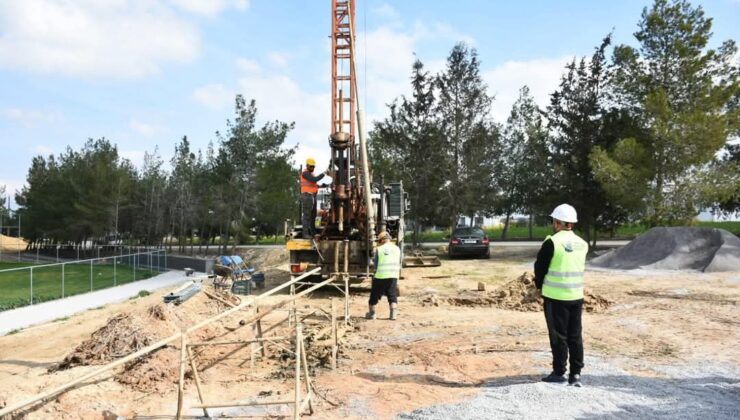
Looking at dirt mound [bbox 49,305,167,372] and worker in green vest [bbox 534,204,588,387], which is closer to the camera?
worker in green vest [bbox 534,204,588,387]

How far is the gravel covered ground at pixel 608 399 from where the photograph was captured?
17.6ft

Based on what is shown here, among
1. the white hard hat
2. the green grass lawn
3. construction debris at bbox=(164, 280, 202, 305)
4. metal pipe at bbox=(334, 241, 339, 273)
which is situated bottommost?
the green grass lawn

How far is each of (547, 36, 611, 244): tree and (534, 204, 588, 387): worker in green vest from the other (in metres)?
22.4

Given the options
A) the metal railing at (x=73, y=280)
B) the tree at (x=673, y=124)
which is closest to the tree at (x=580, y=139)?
the tree at (x=673, y=124)

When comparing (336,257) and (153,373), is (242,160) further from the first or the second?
(153,373)

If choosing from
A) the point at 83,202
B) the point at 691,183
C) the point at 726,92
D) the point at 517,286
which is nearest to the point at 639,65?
the point at 726,92

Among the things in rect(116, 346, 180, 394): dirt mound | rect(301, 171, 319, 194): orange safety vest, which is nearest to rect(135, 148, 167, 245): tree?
rect(301, 171, 319, 194): orange safety vest

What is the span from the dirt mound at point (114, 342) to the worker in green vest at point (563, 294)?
17.1 ft

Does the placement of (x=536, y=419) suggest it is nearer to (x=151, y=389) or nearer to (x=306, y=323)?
(x=151, y=389)

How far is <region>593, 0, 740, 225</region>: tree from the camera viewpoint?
78.0 ft

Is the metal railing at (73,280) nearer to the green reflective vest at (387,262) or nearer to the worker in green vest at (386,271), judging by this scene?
the worker in green vest at (386,271)

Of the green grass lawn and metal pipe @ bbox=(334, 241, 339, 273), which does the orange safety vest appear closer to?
metal pipe @ bbox=(334, 241, 339, 273)

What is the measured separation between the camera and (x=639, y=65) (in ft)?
88.0

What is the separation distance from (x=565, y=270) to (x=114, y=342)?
19.3 ft
